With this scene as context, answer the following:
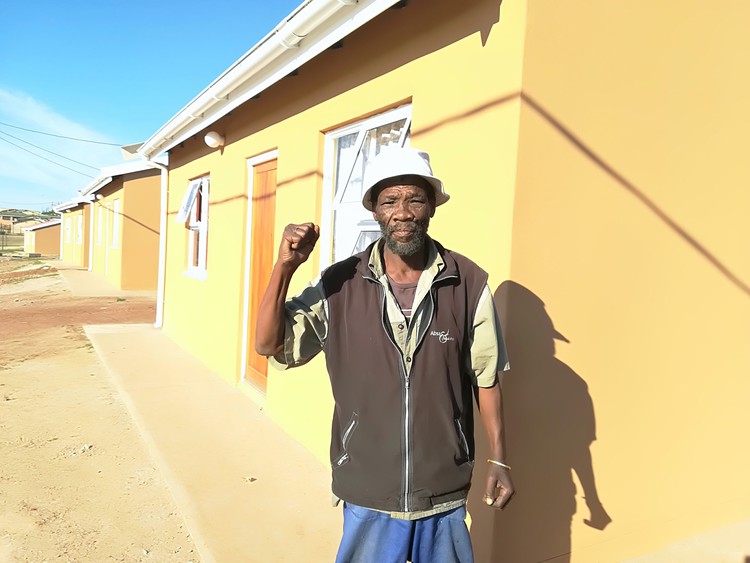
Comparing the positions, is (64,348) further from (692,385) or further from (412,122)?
(692,385)

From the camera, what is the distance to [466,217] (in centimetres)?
278

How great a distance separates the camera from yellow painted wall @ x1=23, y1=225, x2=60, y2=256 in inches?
1490

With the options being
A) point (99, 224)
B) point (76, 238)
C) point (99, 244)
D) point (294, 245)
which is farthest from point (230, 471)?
point (76, 238)

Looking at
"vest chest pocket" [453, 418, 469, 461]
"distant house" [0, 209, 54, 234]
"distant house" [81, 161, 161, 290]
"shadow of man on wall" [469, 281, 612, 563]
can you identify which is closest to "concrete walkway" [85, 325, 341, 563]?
"shadow of man on wall" [469, 281, 612, 563]

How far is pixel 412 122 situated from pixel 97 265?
21290 mm

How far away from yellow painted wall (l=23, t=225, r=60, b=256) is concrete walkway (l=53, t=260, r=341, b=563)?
3658 cm

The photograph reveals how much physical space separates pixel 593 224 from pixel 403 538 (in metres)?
1.72

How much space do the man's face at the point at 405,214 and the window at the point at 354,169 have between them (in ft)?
5.12

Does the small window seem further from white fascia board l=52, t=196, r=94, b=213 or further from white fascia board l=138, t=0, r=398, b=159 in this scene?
white fascia board l=52, t=196, r=94, b=213

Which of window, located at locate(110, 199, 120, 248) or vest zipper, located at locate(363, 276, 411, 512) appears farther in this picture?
window, located at locate(110, 199, 120, 248)

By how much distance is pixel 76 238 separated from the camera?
27.7m

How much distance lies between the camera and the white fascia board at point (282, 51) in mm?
3350

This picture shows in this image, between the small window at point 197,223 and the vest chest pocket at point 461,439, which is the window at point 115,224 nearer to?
the small window at point 197,223

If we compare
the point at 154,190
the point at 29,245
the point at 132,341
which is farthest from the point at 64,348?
the point at 29,245
